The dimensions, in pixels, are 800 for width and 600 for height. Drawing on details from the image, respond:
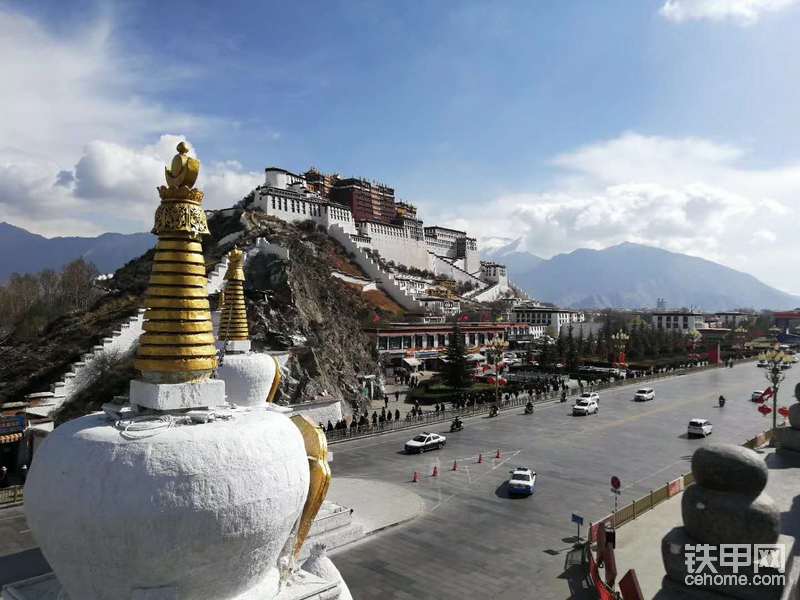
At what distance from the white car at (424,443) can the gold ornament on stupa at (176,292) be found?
20277 mm

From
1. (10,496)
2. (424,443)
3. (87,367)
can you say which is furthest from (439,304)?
(10,496)

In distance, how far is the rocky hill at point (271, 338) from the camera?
35.3 m

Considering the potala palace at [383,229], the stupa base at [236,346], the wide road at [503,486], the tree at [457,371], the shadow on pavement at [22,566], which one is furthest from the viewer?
the potala palace at [383,229]

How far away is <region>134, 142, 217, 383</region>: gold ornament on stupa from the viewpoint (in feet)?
26.3

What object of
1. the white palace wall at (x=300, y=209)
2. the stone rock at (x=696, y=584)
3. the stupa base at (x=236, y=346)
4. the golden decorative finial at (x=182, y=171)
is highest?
the white palace wall at (x=300, y=209)

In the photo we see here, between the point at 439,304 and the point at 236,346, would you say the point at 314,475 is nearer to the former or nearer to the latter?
the point at 236,346

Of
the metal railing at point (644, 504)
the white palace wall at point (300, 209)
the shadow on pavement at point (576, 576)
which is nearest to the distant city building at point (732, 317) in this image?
the white palace wall at point (300, 209)

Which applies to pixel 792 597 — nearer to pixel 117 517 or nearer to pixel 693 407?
pixel 117 517

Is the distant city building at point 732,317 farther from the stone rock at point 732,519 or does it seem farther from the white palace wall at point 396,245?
the stone rock at point 732,519

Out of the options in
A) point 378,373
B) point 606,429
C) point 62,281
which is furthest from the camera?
point 62,281

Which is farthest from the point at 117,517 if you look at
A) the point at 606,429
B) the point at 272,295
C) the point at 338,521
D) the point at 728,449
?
the point at 272,295

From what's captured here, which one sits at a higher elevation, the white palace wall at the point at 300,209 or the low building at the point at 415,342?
the white palace wall at the point at 300,209

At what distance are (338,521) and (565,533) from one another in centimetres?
695

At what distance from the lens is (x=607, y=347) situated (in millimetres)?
75562
